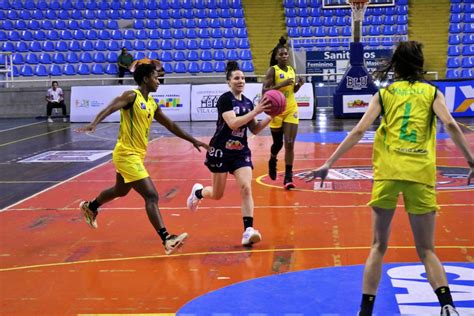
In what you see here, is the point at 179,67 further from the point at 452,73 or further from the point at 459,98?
the point at 459,98

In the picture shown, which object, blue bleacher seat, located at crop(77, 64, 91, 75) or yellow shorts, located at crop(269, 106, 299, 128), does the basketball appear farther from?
blue bleacher seat, located at crop(77, 64, 91, 75)

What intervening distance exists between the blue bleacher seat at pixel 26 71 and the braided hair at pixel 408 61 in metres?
26.7

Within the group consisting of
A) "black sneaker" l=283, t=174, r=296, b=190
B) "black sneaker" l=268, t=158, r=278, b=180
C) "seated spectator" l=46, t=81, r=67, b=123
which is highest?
"seated spectator" l=46, t=81, r=67, b=123

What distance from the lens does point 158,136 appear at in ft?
66.4

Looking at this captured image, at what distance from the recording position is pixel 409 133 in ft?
15.8

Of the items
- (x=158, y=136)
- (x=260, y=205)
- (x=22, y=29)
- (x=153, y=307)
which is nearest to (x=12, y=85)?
(x=22, y=29)

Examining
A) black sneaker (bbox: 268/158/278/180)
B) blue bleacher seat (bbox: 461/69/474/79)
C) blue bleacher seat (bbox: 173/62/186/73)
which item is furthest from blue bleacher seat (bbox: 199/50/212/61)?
black sneaker (bbox: 268/158/278/180)

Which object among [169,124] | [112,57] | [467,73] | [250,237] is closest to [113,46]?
[112,57]

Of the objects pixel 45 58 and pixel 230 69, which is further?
pixel 45 58

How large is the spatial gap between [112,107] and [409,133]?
3.30 m

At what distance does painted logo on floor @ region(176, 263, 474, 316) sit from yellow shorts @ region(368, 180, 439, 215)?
976 mm

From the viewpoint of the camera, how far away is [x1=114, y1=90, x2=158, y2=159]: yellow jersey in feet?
24.1

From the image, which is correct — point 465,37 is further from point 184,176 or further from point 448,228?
point 448,228

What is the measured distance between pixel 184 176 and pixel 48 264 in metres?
→ 5.67
